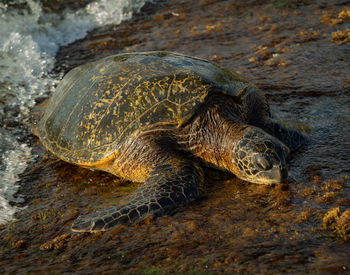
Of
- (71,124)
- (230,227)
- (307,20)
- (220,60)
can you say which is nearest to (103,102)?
(71,124)

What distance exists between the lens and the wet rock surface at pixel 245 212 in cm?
286

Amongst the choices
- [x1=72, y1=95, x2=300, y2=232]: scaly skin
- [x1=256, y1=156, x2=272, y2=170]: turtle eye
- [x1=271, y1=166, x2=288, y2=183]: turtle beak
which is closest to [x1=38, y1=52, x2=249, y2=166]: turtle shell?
[x1=72, y1=95, x2=300, y2=232]: scaly skin

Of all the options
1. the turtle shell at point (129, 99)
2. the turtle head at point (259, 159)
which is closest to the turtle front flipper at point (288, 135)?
the turtle head at point (259, 159)

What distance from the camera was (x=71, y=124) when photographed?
477 cm

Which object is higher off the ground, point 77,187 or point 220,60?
point 220,60

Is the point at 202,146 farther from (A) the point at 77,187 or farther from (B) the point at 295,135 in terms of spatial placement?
(A) the point at 77,187

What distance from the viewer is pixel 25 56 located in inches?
361

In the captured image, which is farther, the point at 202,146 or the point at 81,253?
the point at 202,146

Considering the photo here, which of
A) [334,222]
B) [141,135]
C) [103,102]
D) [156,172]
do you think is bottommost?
[334,222]

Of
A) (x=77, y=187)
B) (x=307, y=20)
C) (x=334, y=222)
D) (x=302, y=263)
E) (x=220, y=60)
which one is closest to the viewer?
(x=302, y=263)

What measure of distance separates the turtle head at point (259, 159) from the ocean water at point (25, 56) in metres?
2.42

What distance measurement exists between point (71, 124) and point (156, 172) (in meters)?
1.40

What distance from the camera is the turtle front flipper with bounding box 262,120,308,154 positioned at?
441 cm

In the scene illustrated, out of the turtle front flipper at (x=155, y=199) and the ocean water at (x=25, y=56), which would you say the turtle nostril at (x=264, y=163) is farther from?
the ocean water at (x=25, y=56)
